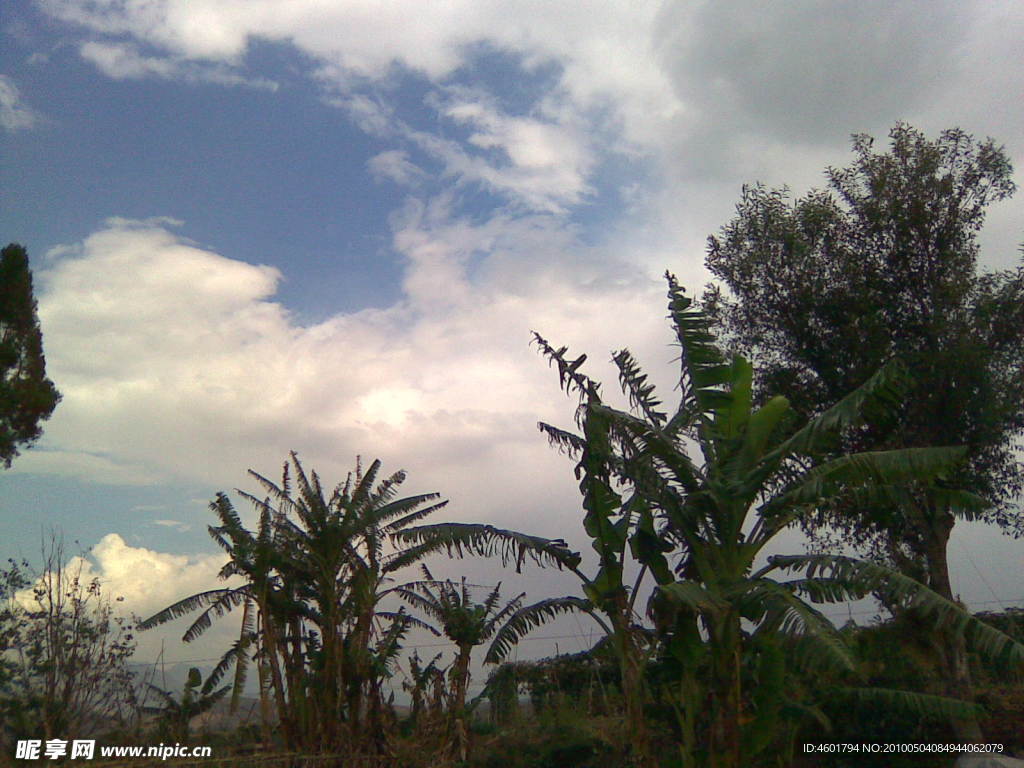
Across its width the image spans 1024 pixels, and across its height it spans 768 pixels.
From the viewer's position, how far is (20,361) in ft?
48.3

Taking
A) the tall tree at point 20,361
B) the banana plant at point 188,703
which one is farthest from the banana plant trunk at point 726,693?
the tall tree at point 20,361

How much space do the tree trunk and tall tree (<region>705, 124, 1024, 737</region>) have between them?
0.07ft

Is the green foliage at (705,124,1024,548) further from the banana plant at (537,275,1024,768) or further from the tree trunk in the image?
→ the banana plant at (537,275,1024,768)

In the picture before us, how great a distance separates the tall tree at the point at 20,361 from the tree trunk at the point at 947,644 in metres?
14.6

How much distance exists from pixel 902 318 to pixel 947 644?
488 cm

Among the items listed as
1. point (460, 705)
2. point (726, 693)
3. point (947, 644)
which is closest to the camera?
point (726, 693)

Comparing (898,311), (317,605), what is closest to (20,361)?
(317,605)

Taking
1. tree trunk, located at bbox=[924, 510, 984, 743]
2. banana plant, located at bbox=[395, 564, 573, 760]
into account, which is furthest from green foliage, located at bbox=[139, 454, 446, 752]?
tree trunk, located at bbox=[924, 510, 984, 743]

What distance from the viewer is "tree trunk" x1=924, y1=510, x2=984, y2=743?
1160 cm

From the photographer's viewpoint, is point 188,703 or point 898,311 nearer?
point 898,311

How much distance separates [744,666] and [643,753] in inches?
57.4

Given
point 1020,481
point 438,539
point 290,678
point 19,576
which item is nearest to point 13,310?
point 19,576

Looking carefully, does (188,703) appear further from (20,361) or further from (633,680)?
(633,680)

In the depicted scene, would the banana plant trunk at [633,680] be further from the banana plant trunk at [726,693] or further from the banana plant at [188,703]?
the banana plant at [188,703]
